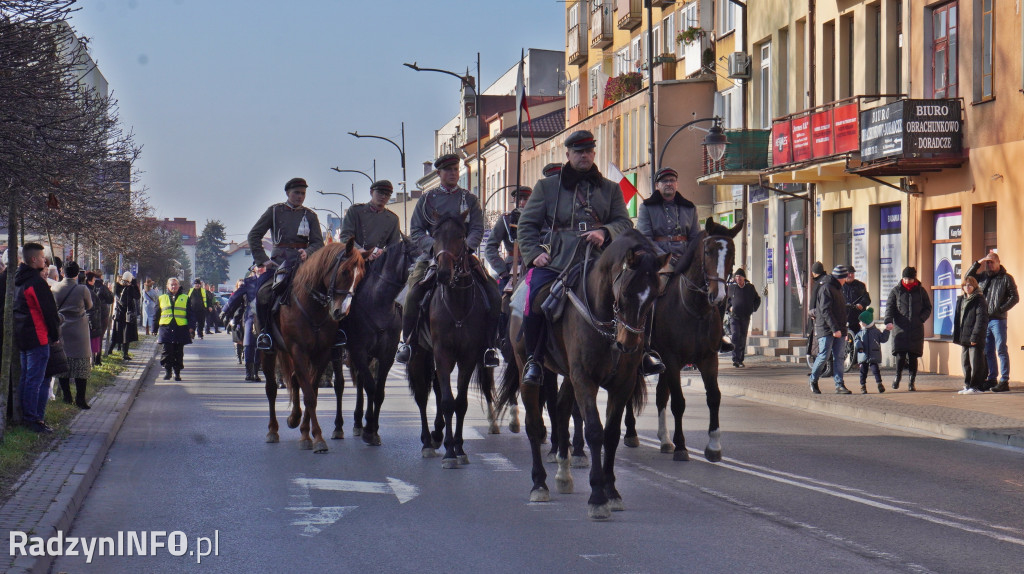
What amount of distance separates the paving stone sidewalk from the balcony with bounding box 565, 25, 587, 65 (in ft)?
152

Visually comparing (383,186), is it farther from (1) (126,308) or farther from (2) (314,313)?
(1) (126,308)

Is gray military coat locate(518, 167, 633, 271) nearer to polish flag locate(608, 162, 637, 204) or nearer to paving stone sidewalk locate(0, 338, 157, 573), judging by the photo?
paving stone sidewalk locate(0, 338, 157, 573)

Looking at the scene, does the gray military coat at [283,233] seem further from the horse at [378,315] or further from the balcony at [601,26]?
the balcony at [601,26]

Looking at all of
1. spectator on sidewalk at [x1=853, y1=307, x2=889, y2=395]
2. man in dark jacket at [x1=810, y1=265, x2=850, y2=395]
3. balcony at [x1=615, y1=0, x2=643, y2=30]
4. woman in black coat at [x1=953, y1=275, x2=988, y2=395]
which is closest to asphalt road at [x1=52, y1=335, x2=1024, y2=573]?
man in dark jacket at [x1=810, y1=265, x2=850, y2=395]

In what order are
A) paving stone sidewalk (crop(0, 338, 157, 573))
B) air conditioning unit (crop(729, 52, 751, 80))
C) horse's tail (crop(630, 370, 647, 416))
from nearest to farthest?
paving stone sidewalk (crop(0, 338, 157, 573)) < horse's tail (crop(630, 370, 647, 416)) < air conditioning unit (crop(729, 52, 751, 80))

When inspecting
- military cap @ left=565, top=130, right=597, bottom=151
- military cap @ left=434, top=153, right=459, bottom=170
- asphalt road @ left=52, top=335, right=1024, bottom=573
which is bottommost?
asphalt road @ left=52, top=335, right=1024, bottom=573

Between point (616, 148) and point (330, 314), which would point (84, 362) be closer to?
point (330, 314)

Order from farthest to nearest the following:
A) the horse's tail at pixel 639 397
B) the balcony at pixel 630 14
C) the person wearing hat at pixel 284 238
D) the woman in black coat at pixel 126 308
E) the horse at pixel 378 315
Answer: the balcony at pixel 630 14
the woman in black coat at pixel 126 308
the person wearing hat at pixel 284 238
the horse at pixel 378 315
the horse's tail at pixel 639 397

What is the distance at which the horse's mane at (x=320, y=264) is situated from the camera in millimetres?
13234

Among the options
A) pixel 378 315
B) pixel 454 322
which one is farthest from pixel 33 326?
pixel 454 322

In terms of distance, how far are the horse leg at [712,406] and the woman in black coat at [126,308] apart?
2072cm

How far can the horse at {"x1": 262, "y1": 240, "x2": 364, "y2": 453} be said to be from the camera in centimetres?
1304

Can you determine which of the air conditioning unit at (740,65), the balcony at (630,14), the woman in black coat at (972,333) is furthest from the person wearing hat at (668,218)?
the balcony at (630,14)

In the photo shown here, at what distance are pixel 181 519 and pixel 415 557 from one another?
2.10 metres
